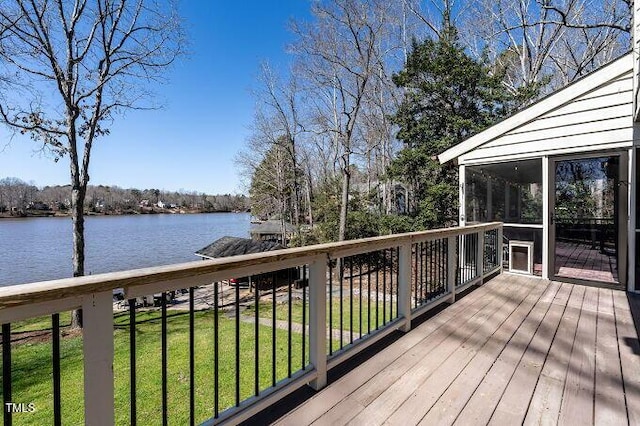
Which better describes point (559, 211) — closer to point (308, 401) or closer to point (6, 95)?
point (308, 401)

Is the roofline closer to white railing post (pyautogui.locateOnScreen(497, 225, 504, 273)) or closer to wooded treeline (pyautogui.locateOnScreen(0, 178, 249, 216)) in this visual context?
white railing post (pyautogui.locateOnScreen(497, 225, 504, 273))

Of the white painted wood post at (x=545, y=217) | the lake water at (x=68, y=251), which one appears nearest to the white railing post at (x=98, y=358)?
the white painted wood post at (x=545, y=217)

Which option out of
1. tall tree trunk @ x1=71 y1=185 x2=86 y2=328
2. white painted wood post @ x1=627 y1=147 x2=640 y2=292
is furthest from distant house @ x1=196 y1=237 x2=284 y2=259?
white painted wood post @ x1=627 y1=147 x2=640 y2=292

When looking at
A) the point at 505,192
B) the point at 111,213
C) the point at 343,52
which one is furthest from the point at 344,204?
the point at 111,213

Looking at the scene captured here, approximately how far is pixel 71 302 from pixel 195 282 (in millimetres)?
442

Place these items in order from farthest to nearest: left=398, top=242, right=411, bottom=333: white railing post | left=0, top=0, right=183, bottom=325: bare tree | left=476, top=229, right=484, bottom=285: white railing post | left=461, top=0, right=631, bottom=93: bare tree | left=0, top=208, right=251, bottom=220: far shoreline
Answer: left=0, top=208, right=251, bottom=220: far shoreline → left=461, top=0, right=631, bottom=93: bare tree → left=0, top=0, right=183, bottom=325: bare tree → left=476, top=229, right=484, bottom=285: white railing post → left=398, top=242, right=411, bottom=333: white railing post

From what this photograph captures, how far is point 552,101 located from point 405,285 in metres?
4.15

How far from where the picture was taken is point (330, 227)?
16.2 m

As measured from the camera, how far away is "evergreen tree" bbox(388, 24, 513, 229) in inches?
388

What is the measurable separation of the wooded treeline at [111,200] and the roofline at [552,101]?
78.8ft

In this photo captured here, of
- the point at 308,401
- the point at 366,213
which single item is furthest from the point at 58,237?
the point at 308,401

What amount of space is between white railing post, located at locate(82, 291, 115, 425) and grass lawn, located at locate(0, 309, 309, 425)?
3320 mm

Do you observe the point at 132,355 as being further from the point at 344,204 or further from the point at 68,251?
the point at 68,251

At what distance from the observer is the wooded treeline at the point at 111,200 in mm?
44188
